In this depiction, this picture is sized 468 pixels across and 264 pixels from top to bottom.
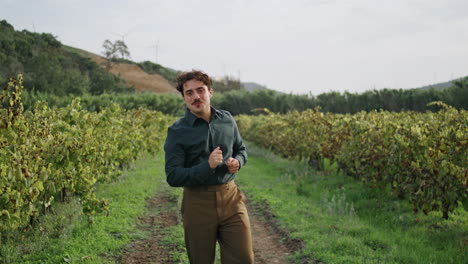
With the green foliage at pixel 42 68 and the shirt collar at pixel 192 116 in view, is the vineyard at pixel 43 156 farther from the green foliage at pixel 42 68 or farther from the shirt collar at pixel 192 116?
the green foliage at pixel 42 68

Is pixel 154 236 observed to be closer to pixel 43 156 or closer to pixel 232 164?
pixel 43 156

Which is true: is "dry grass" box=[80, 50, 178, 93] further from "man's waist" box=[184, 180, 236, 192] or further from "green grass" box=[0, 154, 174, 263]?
"man's waist" box=[184, 180, 236, 192]

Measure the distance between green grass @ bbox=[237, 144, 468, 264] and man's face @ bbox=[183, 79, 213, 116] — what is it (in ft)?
9.12

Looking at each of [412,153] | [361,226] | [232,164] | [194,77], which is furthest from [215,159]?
[412,153]

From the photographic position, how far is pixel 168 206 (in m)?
7.77

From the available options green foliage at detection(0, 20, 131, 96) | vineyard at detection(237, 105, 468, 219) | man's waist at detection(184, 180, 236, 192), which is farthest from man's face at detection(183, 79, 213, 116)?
green foliage at detection(0, 20, 131, 96)

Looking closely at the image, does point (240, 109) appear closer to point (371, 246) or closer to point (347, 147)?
point (347, 147)

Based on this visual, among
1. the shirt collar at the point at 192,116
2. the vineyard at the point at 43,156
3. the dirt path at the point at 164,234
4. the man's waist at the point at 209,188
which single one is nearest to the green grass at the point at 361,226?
the dirt path at the point at 164,234

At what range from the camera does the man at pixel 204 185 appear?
2875 mm

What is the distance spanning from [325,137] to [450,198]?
5.04 m

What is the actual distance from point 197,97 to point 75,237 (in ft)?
11.5

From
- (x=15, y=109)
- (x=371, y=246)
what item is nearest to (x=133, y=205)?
(x=15, y=109)

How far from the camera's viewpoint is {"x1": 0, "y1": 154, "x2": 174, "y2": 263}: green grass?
4672 mm

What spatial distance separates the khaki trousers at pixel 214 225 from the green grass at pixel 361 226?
2.20m
